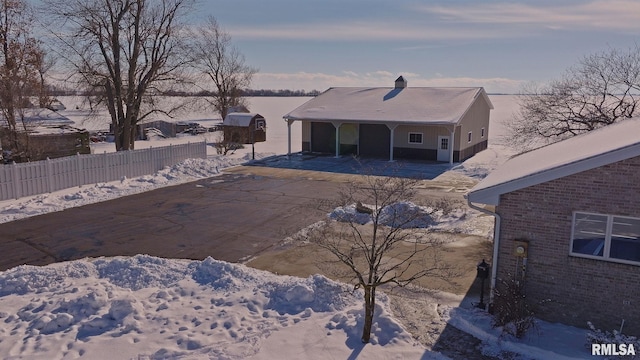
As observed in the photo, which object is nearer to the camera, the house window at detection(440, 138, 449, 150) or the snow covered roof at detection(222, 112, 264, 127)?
the house window at detection(440, 138, 449, 150)

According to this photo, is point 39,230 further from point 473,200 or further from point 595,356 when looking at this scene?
point 595,356

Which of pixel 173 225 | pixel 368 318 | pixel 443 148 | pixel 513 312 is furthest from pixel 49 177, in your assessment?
pixel 443 148

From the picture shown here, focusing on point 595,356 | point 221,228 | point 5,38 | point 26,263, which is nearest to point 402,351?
point 595,356

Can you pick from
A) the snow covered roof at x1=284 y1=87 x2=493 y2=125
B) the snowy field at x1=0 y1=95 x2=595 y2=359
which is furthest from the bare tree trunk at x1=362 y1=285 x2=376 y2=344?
the snow covered roof at x1=284 y1=87 x2=493 y2=125

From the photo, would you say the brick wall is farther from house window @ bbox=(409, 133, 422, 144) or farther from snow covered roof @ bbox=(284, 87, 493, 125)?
house window @ bbox=(409, 133, 422, 144)

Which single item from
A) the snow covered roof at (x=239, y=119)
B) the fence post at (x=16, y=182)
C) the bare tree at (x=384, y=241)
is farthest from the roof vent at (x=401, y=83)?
the fence post at (x=16, y=182)

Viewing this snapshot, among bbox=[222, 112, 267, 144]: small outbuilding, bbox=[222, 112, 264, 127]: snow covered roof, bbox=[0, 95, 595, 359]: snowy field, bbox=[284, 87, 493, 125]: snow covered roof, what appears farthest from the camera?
bbox=[222, 112, 264, 127]: snow covered roof

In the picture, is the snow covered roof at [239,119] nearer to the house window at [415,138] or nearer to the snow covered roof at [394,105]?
the snow covered roof at [394,105]
